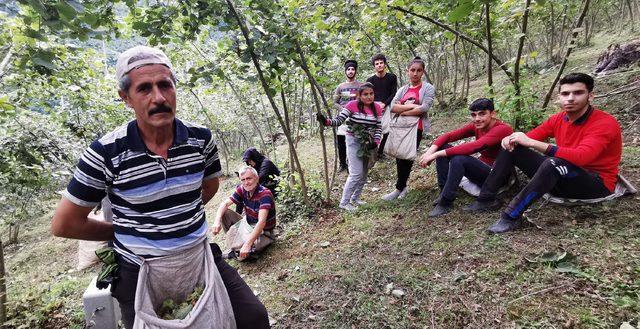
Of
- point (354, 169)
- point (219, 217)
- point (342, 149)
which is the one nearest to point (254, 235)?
point (219, 217)

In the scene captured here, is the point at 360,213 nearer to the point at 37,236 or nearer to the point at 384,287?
the point at 384,287

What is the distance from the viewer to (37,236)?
14.5 metres

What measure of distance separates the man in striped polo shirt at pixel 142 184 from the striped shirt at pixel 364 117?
11.2 feet

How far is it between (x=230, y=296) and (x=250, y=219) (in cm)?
290

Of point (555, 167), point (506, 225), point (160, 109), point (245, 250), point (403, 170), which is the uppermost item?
point (160, 109)

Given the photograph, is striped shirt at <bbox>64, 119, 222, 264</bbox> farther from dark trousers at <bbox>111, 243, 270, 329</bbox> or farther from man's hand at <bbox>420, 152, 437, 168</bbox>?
man's hand at <bbox>420, 152, 437, 168</bbox>

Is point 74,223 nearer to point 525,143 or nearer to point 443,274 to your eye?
point 443,274

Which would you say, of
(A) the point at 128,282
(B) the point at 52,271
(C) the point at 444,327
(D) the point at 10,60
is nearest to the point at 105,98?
(B) the point at 52,271

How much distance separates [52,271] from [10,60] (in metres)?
6.83

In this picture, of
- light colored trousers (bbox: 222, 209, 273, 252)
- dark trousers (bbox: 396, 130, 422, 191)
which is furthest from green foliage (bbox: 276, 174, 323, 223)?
dark trousers (bbox: 396, 130, 422, 191)

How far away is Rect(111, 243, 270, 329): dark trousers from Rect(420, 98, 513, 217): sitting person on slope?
3.06 meters

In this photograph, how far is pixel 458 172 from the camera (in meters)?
4.23

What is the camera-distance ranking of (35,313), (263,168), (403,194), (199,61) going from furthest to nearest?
(263,168)
(199,61)
(403,194)
(35,313)

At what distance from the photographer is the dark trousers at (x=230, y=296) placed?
191 centimetres
